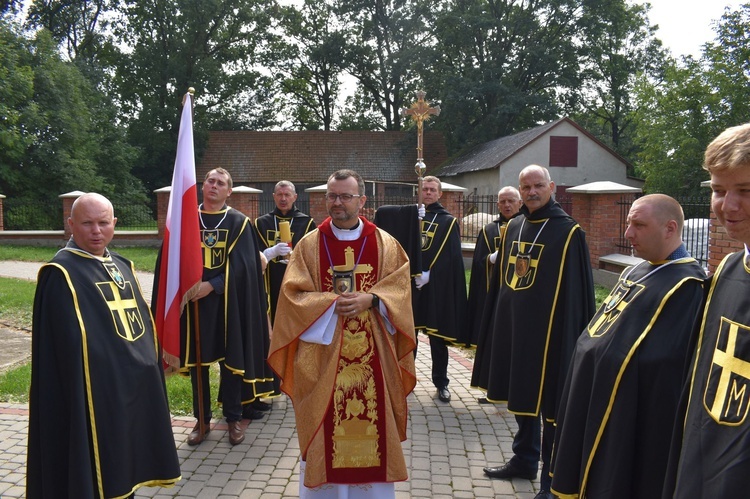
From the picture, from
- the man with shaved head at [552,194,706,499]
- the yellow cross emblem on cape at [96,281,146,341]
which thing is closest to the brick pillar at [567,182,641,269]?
the man with shaved head at [552,194,706,499]

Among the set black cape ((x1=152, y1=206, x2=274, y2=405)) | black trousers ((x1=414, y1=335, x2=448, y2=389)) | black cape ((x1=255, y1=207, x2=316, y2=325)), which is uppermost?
black cape ((x1=255, y1=207, x2=316, y2=325))

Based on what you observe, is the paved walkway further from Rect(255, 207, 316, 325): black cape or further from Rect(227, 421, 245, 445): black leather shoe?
Rect(255, 207, 316, 325): black cape

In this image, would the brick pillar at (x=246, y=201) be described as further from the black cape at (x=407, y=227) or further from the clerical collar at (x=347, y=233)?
the clerical collar at (x=347, y=233)

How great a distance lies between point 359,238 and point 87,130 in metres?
28.2

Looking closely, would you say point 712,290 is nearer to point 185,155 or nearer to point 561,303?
point 561,303

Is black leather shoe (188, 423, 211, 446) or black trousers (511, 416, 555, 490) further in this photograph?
black leather shoe (188, 423, 211, 446)

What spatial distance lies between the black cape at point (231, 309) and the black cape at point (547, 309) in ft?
7.16

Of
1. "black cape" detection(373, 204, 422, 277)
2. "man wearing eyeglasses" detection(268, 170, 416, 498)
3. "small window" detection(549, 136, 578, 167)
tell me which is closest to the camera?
"man wearing eyeglasses" detection(268, 170, 416, 498)

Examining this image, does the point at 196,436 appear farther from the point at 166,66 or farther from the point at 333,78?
the point at 333,78

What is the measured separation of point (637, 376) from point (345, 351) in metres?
1.71

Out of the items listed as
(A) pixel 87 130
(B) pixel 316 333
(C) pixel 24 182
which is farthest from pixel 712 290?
(A) pixel 87 130

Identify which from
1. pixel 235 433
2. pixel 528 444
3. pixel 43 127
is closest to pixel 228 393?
pixel 235 433

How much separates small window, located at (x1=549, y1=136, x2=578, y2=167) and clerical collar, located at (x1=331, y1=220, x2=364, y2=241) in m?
25.6

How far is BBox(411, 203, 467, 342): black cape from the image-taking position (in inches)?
251
